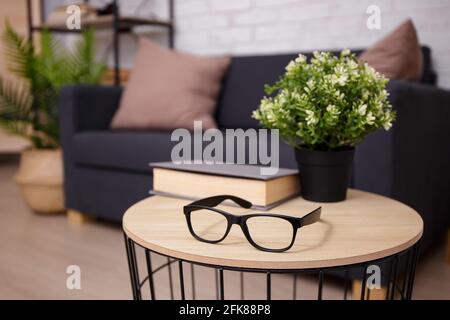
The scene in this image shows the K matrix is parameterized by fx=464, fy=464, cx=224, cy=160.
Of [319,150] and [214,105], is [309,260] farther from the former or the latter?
[214,105]

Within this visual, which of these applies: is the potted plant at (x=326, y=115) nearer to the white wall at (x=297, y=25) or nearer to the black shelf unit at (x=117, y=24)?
the white wall at (x=297, y=25)

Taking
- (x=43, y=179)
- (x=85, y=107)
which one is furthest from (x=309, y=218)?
(x=43, y=179)

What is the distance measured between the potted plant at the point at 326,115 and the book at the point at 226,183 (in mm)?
47

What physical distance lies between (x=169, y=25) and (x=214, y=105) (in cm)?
90

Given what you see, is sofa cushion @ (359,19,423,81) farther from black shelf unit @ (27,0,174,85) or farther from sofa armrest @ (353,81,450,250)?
black shelf unit @ (27,0,174,85)

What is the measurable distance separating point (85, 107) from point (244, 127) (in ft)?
2.33

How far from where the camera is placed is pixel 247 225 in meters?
0.68

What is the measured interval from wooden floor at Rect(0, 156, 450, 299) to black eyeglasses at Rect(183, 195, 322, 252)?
67 cm

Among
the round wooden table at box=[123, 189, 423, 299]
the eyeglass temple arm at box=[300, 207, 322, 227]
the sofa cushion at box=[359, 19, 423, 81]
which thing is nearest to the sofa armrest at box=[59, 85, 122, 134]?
the sofa cushion at box=[359, 19, 423, 81]

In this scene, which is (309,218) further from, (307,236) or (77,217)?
(77,217)
